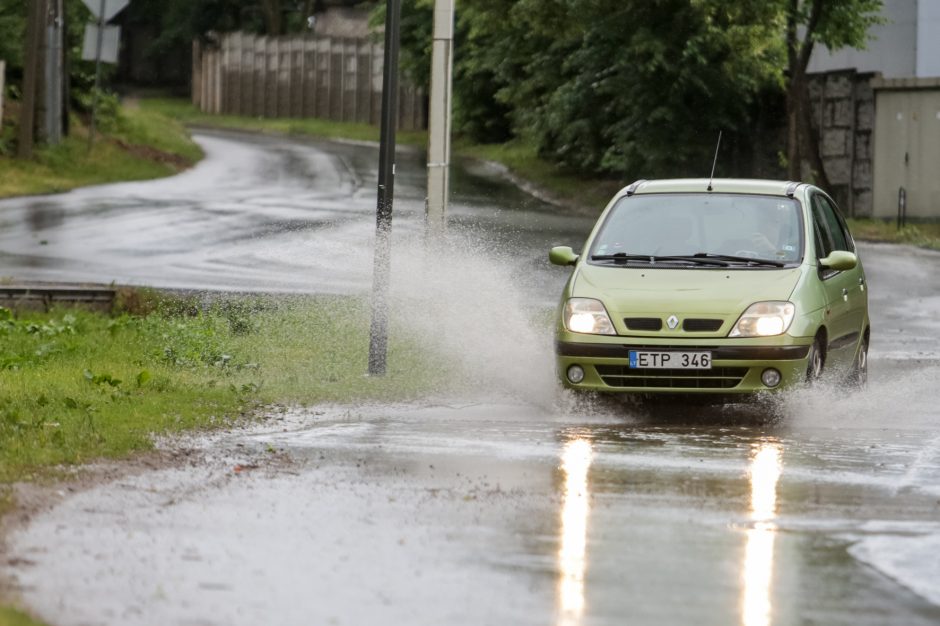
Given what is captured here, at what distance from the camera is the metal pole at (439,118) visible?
594 inches

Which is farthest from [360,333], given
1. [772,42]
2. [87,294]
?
[772,42]

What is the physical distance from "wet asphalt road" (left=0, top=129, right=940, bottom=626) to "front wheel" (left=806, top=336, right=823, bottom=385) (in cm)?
13

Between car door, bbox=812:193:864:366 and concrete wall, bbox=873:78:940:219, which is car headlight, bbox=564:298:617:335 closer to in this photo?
car door, bbox=812:193:864:366

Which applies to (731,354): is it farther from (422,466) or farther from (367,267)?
(367,267)

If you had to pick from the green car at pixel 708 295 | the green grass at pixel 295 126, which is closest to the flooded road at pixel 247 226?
the green car at pixel 708 295

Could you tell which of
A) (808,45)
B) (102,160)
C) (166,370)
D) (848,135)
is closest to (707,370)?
(166,370)

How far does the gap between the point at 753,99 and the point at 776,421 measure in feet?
77.8

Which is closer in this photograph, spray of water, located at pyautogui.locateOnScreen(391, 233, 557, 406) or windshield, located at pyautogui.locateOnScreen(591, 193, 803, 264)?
windshield, located at pyautogui.locateOnScreen(591, 193, 803, 264)

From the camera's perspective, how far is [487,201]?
3275 centimetres

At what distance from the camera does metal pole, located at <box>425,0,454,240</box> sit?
15.1 metres

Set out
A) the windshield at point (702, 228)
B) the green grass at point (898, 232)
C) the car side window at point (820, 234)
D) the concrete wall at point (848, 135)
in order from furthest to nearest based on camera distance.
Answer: the concrete wall at point (848, 135)
the green grass at point (898, 232)
the car side window at point (820, 234)
the windshield at point (702, 228)

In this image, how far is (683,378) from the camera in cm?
1115

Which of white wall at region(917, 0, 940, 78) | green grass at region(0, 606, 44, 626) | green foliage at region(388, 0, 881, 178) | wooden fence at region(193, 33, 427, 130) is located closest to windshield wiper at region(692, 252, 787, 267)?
green grass at region(0, 606, 44, 626)

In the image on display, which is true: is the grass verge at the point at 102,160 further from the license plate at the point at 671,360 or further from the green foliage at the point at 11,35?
the license plate at the point at 671,360
